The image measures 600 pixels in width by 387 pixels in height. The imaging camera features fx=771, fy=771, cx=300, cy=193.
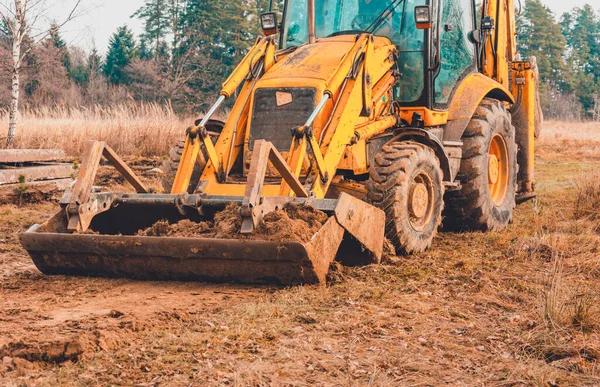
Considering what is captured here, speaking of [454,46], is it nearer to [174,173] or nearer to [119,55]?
[174,173]

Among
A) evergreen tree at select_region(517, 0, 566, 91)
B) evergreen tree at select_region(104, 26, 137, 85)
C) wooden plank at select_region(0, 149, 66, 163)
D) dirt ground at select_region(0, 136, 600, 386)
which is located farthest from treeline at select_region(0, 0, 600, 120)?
dirt ground at select_region(0, 136, 600, 386)

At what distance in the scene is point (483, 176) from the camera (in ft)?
27.8

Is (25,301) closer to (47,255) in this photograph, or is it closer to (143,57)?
(47,255)

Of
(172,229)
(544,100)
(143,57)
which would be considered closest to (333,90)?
(172,229)

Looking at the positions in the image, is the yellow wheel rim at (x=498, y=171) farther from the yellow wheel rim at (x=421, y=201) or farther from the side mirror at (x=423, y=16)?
the side mirror at (x=423, y=16)

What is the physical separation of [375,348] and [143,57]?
44285 mm

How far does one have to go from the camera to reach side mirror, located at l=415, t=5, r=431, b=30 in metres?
7.34

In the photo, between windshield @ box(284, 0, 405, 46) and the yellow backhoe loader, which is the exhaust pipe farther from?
windshield @ box(284, 0, 405, 46)

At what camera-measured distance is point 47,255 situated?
6035 millimetres

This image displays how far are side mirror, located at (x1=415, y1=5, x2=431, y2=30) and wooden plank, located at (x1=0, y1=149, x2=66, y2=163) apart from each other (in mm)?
6821

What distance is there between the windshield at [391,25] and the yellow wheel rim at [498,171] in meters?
1.76

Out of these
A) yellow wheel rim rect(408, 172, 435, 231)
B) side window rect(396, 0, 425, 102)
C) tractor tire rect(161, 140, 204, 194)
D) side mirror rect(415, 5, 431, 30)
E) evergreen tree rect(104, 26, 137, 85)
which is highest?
evergreen tree rect(104, 26, 137, 85)

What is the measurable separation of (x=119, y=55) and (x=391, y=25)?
4197cm

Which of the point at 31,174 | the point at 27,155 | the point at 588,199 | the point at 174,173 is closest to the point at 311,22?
the point at 174,173
